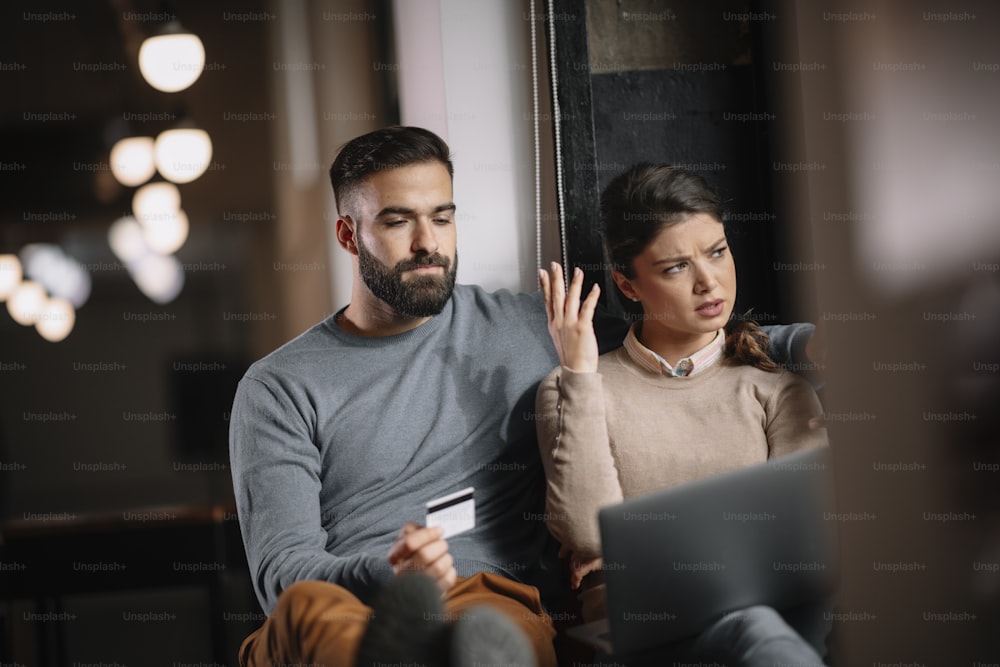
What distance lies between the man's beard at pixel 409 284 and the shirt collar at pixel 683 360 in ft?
1.52

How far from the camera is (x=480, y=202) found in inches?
83.1

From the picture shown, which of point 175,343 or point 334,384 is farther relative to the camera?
point 175,343

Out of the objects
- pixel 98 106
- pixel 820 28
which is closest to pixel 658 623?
pixel 820 28

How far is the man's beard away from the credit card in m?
0.42

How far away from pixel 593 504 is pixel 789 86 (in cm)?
112

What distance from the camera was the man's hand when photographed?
1.67 metres

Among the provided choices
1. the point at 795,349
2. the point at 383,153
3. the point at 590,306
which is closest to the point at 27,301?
the point at 383,153

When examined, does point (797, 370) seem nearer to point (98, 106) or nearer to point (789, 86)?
point (789, 86)

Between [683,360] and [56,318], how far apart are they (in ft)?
5.10

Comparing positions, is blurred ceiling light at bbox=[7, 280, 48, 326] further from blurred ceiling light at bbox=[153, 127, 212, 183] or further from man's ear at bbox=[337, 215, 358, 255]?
man's ear at bbox=[337, 215, 358, 255]

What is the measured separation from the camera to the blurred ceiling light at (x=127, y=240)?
2.19 m

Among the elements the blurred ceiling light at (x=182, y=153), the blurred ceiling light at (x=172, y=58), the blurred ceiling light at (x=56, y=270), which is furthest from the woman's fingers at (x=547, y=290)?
the blurred ceiling light at (x=56, y=270)

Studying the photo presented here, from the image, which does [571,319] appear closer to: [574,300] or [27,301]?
[574,300]

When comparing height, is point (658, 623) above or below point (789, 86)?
below
